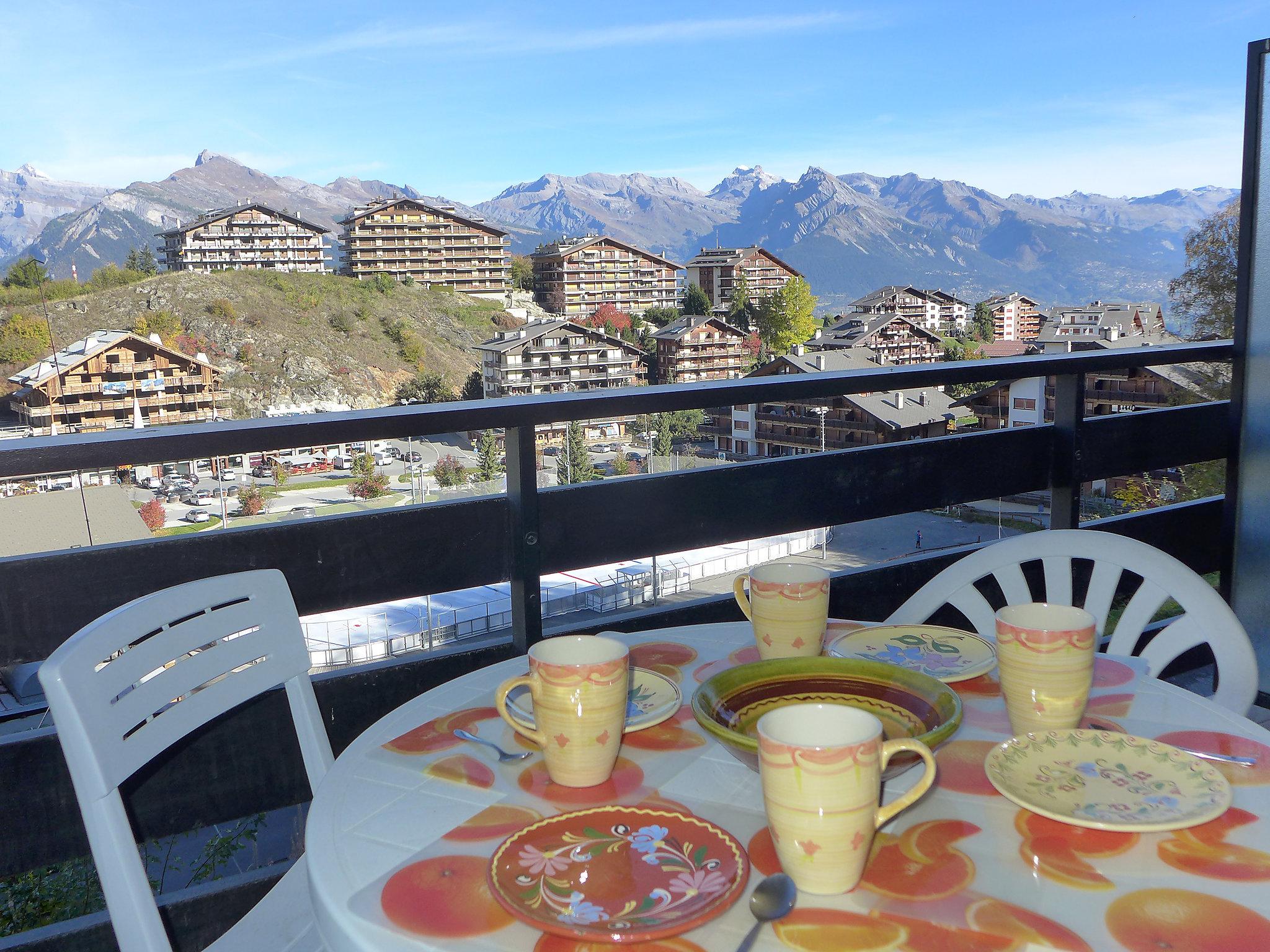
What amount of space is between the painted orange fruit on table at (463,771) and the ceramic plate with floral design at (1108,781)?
352mm

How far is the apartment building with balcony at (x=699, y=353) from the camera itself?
73.5 ft

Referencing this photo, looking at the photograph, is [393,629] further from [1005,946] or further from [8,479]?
[1005,946]

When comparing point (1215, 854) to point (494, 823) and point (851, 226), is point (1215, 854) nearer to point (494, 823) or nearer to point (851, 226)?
point (494, 823)

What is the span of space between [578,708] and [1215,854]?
0.39 m

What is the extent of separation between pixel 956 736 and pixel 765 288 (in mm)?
35204

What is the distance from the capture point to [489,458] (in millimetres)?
1531

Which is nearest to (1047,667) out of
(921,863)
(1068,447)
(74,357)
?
(921,863)

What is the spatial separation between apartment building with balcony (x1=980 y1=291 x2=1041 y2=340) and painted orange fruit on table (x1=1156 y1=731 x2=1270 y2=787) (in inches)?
982

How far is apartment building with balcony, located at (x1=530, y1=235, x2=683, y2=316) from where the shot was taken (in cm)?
4012

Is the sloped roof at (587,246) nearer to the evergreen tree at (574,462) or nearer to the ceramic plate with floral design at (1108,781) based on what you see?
the evergreen tree at (574,462)

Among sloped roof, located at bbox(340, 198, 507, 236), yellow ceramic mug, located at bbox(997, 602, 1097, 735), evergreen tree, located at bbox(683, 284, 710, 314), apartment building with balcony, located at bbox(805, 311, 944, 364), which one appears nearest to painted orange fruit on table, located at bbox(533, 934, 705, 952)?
yellow ceramic mug, located at bbox(997, 602, 1097, 735)

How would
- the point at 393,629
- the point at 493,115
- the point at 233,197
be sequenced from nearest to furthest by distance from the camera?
the point at 393,629 < the point at 493,115 < the point at 233,197

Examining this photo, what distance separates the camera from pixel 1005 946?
0.45m

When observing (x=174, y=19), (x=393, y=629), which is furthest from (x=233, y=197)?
(x=393, y=629)
